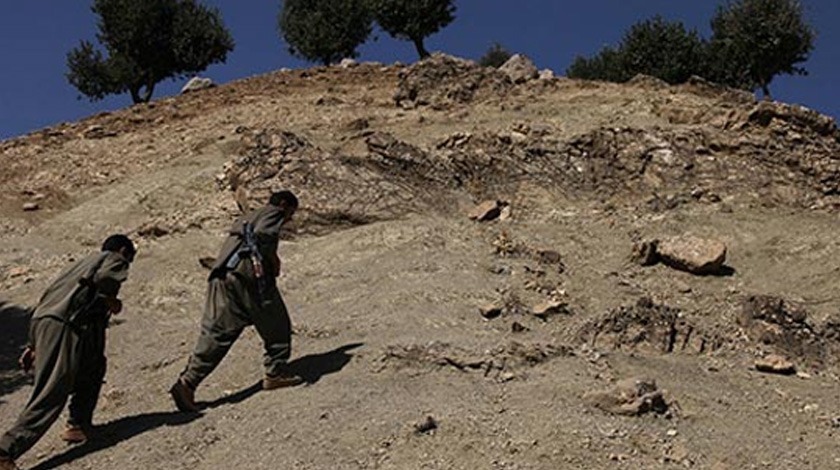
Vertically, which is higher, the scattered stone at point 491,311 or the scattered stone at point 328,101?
the scattered stone at point 328,101

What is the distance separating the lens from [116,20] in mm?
26781

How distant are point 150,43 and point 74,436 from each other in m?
21.0

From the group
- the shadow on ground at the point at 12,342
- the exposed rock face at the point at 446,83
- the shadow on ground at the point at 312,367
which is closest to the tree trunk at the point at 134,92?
the exposed rock face at the point at 446,83

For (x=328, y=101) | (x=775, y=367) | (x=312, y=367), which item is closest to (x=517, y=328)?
(x=312, y=367)

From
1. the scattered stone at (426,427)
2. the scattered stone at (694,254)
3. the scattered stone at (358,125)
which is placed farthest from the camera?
the scattered stone at (358,125)

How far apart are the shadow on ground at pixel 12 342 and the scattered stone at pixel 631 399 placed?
17.4 feet

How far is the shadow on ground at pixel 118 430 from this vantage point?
285 inches

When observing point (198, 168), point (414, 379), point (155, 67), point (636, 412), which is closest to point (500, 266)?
point (414, 379)

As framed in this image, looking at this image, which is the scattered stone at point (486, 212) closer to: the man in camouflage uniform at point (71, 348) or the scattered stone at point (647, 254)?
the scattered stone at point (647, 254)

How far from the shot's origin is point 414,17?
2725cm

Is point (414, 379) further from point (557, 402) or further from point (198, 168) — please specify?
point (198, 168)

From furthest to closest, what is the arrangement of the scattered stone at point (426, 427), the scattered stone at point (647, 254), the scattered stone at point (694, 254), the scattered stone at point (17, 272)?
the scattered stone at point (17, 272), the scattered stone at point (647, 254), the scattered stone at point (694, 254), the scattered stone at point (426, 427)

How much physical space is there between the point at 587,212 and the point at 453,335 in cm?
499

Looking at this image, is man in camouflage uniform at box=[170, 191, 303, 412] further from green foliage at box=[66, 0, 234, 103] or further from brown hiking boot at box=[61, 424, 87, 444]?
green foliage at box=[66, 0, 234, 103]
